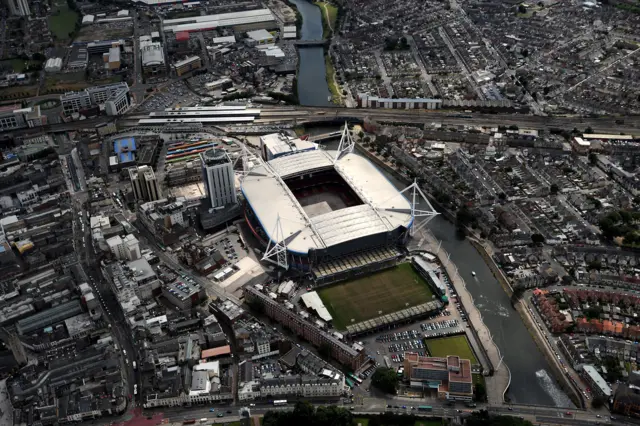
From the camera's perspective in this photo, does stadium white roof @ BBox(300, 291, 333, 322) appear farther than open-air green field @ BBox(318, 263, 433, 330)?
No

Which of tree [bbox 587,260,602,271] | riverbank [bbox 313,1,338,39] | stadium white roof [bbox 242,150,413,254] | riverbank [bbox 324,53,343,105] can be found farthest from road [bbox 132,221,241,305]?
riverbank [bbox 313,1,338,39]

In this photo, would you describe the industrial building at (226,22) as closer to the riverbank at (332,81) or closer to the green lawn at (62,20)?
the riverbank at (332,81)

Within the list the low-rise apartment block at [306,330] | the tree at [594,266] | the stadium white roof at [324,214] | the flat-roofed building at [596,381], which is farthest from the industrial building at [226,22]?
the flat-roofed building at [596,381]

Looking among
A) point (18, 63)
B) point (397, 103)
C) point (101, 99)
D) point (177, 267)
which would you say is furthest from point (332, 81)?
point (18, 63)

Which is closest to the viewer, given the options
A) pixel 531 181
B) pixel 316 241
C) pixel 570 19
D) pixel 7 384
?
pixel 7 384

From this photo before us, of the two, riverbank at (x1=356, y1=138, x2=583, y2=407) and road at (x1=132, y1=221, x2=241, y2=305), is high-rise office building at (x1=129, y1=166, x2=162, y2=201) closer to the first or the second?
road at (x1=132, y1=221, x2=241, y2=305)

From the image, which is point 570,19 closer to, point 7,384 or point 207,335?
point 207,335

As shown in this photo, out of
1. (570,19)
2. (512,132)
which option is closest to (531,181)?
(512,132)
